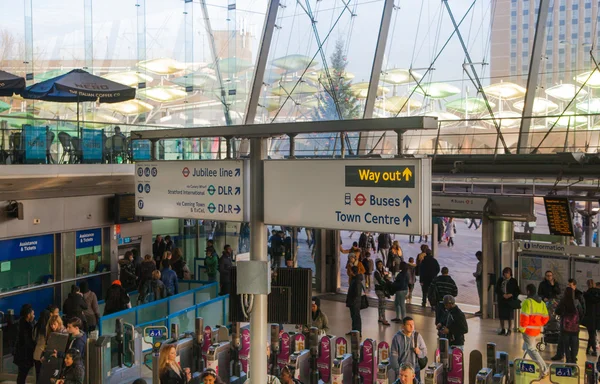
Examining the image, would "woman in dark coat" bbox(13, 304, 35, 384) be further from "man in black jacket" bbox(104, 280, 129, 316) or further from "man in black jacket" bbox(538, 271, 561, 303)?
"man in black jacket" bbox(538, 271, 561, 303)

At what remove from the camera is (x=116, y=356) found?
9789 millimetres

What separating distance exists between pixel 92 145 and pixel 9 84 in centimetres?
168

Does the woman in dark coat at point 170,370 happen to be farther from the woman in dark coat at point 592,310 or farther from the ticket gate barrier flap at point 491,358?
the woman in dark coat at point 592,310

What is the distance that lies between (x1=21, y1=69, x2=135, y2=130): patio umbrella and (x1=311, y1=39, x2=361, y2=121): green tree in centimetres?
508

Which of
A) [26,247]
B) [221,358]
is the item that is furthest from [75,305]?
[26,247]

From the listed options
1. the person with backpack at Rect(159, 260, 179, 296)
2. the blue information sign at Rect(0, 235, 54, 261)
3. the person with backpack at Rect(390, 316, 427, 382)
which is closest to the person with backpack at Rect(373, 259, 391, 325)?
the person with backpack at Rect(159, 260, 179, 296)

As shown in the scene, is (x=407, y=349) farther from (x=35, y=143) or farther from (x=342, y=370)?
(x=35, y=143)

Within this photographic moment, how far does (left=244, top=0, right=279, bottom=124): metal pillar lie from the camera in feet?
55.1

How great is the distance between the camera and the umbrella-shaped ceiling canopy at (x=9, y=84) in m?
11.1

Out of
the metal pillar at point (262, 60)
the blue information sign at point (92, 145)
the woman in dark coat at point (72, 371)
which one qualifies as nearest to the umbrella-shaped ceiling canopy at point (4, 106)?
the blue information sign at point (92, 145)

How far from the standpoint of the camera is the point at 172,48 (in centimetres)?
1652

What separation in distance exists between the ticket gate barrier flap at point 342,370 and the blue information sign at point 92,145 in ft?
19.1

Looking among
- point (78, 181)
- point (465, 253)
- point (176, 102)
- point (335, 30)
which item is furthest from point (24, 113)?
point (465, 253)

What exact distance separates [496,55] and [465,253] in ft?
40.1
